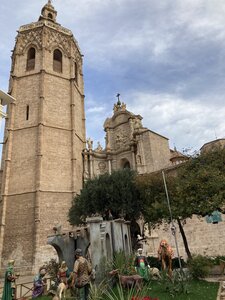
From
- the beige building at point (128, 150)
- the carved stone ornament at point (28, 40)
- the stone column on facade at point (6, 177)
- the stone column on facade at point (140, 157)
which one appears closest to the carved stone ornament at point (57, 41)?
the carved stone ornament at point (28, 40)

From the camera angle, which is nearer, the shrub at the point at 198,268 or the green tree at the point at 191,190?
the shrub at the point at 198,268

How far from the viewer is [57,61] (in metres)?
29.6

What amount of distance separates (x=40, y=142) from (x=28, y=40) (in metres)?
12.9

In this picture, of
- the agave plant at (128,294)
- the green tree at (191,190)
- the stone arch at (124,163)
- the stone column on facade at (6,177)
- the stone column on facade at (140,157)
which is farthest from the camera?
the stone arch at (124,163)

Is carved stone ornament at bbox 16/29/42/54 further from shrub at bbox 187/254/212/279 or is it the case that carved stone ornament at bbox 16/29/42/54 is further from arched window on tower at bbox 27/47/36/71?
shrub at bbox 187/254/212/279

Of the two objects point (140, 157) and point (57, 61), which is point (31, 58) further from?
point (140, 157)

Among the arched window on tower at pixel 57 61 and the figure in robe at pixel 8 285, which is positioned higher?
the arched window on tower at pixel 57 61

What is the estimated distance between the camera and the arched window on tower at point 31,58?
93.7ft

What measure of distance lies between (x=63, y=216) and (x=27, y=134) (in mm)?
8253

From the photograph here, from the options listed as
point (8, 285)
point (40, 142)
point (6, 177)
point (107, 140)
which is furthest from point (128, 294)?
point (107, 140)

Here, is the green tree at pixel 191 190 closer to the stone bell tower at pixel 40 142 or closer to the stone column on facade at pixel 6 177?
the stone bell tower at pixel 40 142

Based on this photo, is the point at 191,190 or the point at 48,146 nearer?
the point at 191,190

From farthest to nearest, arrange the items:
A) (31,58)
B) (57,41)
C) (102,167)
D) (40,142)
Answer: (102,167) < (57,41) < (31,58) < (40,142)

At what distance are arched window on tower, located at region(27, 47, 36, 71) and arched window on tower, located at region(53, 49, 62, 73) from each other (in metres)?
2.17
